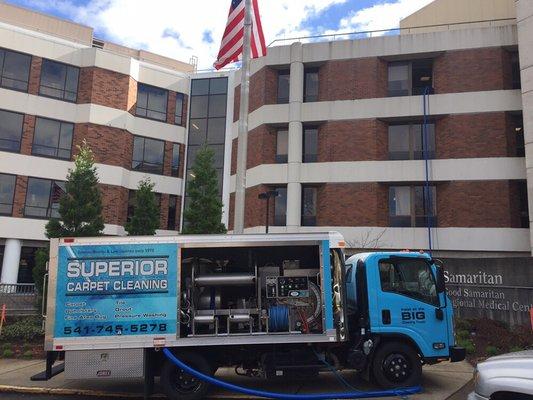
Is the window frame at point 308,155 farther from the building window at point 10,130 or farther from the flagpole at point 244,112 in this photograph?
the building window at point 10,130

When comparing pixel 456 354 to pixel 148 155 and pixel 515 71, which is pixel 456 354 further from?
pixel 148 155

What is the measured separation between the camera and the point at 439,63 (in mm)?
25047

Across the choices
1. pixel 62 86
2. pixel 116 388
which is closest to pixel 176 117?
pixel 62 86

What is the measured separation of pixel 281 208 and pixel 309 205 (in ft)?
4.96

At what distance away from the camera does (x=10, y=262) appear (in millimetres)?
26734

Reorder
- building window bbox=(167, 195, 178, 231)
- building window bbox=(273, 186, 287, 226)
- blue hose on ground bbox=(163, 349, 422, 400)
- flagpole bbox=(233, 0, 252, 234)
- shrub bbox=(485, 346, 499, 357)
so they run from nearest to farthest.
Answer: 1. blue hose on ground bbox=(163, 349, 422, 400)
2. shrub bbox=(485, 346, 499, 357)
3. flagpole bbox=(233, 0, 252, 234)
4. building window bbox=(273, 186, 287, 226)
5. building window bbox=(167, 195, 178, 231)

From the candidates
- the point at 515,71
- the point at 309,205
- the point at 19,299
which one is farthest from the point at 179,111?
the point at 515,71

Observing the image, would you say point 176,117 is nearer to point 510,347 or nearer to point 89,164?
point 89,164

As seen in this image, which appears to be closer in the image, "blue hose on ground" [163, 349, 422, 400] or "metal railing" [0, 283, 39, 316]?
"blue hose on ground" [163, 349, 422, 400]

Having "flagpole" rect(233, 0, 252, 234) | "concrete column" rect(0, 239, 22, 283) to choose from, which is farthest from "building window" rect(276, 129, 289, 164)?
"concrete column" rect(0, 239, 22, 283)

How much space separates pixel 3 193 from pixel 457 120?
2455 centimetres

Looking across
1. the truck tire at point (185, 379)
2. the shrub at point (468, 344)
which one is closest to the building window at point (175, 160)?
the shrub at point (468, 344)

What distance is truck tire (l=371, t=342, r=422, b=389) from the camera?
877 centimetres

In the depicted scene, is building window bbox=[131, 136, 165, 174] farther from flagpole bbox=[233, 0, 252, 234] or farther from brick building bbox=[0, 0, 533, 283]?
flagpole bbox=[233, 0, 252, 234]
